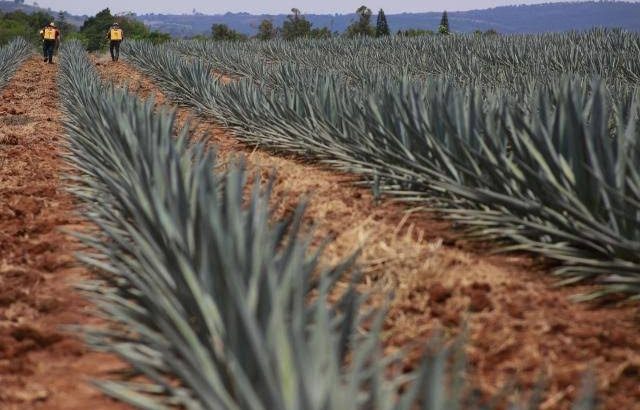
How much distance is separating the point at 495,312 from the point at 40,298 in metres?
1.62

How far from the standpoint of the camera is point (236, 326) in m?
1.60

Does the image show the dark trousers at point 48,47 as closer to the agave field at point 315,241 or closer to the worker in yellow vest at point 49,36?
the worker in yellow vest at point 49,36

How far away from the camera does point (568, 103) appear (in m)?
3.05

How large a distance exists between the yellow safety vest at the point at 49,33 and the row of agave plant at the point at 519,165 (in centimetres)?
1561

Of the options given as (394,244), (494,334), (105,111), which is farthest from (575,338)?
(105,111)

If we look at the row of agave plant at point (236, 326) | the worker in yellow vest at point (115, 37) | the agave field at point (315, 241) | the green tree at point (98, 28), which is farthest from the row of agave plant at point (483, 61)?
the green tree at point (98, 28)

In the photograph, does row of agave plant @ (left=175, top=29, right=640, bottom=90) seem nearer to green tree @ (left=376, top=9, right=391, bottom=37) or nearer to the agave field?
the agave field

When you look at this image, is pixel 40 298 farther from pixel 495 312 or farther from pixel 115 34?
pixel 115 34

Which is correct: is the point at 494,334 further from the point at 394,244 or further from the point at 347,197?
the point at 347,197

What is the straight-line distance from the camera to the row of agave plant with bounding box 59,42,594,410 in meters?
1.30

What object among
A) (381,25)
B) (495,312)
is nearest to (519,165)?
(495,312)

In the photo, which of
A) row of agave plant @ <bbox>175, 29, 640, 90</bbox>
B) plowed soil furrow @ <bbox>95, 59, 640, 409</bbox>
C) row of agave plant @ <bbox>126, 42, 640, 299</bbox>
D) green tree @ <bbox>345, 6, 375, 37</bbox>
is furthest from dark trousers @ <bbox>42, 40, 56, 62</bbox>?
green tree @ <bbox>345, 6, 375, 37</bbox>

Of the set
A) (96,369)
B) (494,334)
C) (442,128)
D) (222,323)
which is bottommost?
(96,369)

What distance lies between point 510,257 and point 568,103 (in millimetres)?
664
